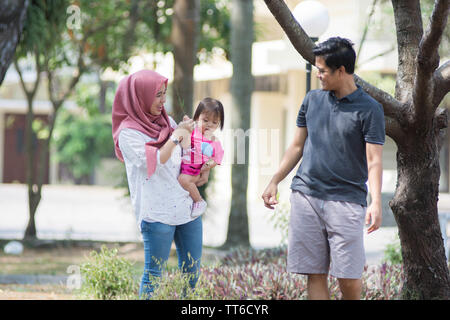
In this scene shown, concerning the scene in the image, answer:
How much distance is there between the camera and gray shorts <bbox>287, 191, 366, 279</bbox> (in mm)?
4129

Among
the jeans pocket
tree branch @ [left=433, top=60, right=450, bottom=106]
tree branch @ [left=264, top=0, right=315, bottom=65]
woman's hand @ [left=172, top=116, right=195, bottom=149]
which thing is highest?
tree branch @ [left=264, top=0, right=315, bottom=65]

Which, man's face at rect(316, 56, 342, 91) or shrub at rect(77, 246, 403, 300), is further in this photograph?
shrub at rect(77, 246, 403, 300)

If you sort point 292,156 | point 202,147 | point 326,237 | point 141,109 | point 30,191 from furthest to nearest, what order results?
point 30,191, point 202,147, point 141,109, point 292,156, point 326,237

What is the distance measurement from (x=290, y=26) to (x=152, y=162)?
56.8 inches

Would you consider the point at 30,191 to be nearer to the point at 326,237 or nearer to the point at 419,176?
the point at 419,176

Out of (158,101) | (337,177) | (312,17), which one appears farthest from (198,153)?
(312,17)

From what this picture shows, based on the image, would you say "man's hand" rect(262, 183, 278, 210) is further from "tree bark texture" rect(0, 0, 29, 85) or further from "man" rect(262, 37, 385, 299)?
"tree bark texture" rect(0, 0, 29, 85)

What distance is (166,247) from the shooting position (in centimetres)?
474

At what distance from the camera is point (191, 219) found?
4.82 metres

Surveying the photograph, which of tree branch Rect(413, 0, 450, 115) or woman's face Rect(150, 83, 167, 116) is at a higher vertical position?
tree branch Rect(413, 0, 450, 115)

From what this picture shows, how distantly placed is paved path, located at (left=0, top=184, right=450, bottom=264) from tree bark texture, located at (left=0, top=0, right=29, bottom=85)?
4.30 metres

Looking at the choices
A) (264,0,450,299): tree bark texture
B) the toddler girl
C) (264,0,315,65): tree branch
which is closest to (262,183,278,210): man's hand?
the toddler girl
